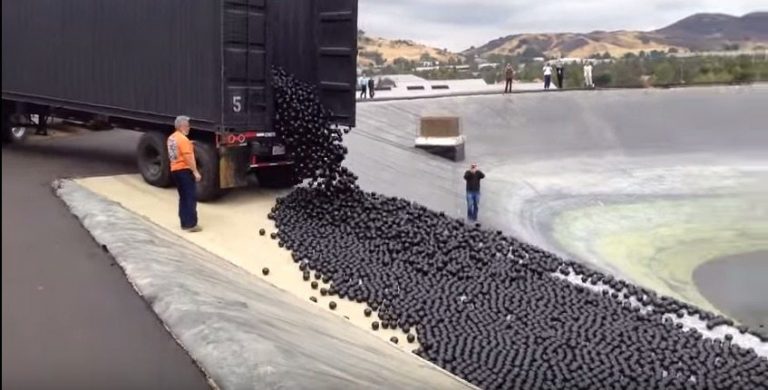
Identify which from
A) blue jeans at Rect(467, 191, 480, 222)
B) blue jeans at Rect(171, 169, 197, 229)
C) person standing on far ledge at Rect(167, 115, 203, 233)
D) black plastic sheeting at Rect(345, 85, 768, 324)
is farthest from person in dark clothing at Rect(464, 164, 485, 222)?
person standing on far ledge at Rect(167, 115, 203, 233)

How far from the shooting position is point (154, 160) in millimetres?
12125

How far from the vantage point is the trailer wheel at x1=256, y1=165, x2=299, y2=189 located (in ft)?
41.5

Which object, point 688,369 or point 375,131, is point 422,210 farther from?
point 375,131

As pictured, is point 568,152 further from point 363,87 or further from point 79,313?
point 79,313

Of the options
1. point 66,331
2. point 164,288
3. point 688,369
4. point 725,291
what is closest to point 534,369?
point 688,369

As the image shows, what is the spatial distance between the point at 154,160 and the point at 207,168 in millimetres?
1292

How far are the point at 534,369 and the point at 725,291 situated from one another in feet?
21.3

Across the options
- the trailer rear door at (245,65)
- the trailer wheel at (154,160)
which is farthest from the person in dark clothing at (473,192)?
the trailer wheel at (154,160)

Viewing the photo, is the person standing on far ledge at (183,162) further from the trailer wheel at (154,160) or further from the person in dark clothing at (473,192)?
the person in dark clothing at (473,192)

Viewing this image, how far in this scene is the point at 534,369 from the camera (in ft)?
23.8

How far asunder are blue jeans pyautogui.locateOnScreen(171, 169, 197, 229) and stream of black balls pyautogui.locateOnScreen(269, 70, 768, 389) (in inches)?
47.2

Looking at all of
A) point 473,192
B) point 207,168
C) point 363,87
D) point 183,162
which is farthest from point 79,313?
point 363,87

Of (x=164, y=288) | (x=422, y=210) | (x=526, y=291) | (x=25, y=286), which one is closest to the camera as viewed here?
(x=25, y=286)

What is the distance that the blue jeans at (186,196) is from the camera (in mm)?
9586
